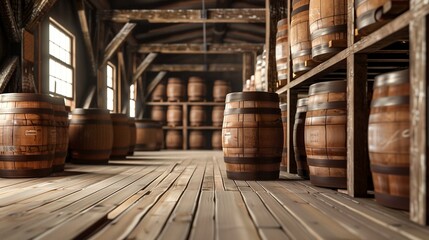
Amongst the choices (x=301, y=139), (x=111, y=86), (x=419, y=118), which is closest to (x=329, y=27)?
(x=301, y=139)

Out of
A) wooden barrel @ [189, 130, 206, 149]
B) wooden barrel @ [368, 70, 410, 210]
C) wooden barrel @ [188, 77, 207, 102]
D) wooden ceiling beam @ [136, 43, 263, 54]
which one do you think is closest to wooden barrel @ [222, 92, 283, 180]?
wooden barrel @ [368, 70, 410, 210]

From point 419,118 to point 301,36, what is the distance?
2463 millimetres

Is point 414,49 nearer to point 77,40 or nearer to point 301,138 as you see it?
point 301,138

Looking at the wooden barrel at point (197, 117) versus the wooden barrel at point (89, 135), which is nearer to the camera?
the wooden barrel at point (89, 135)

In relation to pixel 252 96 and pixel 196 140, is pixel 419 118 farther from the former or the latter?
pixel 196 140

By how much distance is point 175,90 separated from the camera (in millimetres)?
15562

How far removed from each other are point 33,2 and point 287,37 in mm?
3890

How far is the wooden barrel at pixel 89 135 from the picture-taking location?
20.9ft

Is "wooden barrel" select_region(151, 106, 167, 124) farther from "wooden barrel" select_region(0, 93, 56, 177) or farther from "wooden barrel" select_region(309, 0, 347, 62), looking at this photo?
"wooden barrel" select_region(309, 0, 347, 62)

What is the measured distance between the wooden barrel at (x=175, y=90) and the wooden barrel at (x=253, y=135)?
11.3 metres

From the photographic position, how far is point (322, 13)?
378 centimetres

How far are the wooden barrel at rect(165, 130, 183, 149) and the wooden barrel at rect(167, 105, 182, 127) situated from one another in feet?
1.14

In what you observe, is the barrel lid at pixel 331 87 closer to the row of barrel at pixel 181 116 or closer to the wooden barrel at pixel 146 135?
the wooden barrel at pixel 146 135

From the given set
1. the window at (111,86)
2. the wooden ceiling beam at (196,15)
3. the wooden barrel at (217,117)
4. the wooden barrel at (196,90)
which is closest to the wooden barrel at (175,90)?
the wooden barrel at (196,90)
